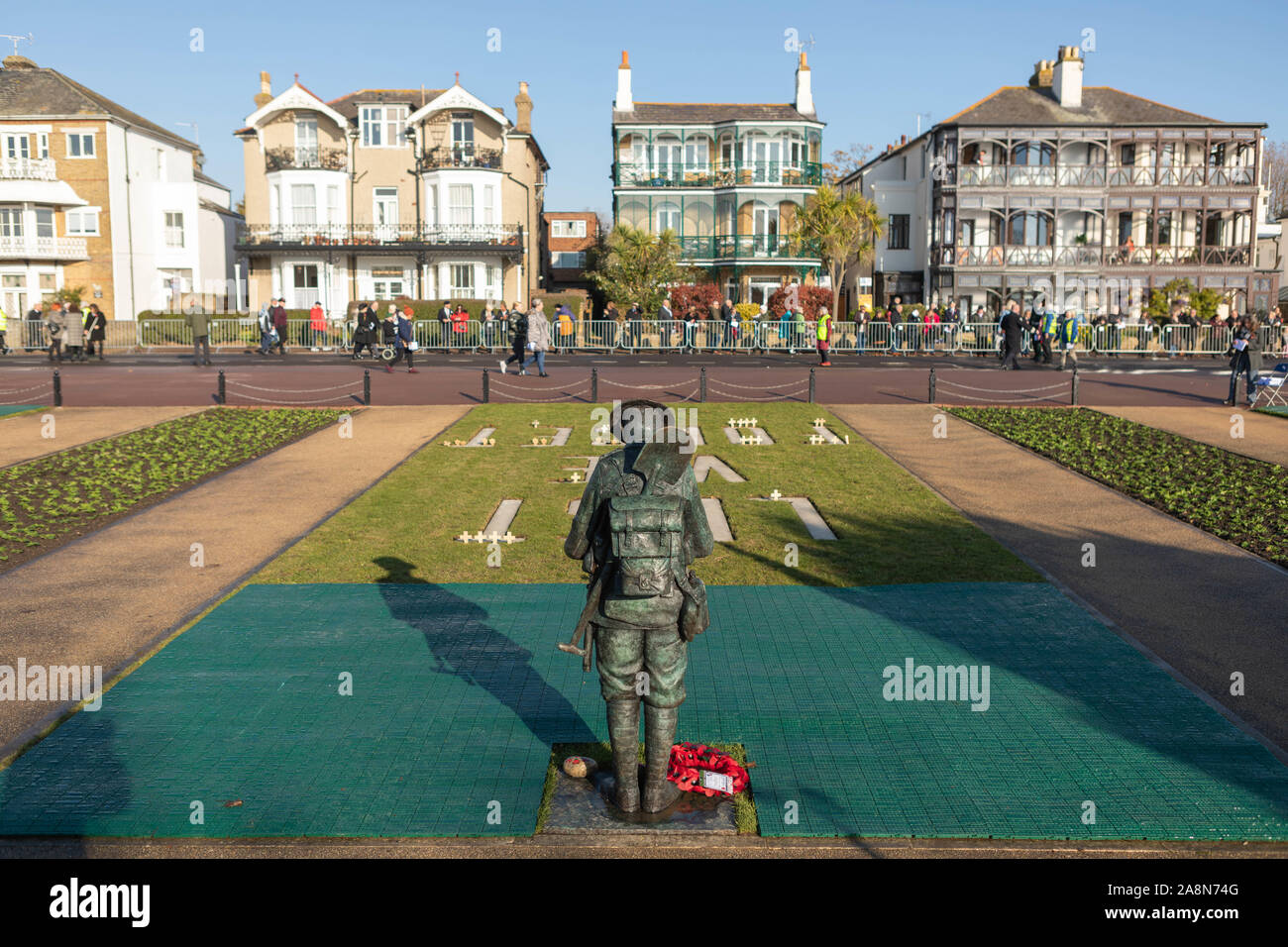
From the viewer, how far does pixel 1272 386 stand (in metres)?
23.2

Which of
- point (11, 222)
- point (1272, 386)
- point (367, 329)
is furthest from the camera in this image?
point (11, 222)

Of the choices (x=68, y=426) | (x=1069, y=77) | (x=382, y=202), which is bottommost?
(x=68, y=426)

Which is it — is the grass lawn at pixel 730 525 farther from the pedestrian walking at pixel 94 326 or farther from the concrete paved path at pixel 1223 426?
the pedestrian walking at pixel 94 326

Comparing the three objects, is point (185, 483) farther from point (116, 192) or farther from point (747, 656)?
point (116, 192)

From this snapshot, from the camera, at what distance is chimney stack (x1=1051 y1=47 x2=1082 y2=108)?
50938 mm

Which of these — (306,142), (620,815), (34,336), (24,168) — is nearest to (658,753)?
(620,815)

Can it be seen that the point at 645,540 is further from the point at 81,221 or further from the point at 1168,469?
the point at 81,221

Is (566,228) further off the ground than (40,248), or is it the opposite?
(566,228)

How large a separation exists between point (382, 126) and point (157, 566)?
1742 inches

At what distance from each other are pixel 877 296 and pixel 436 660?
52306 millimetres
